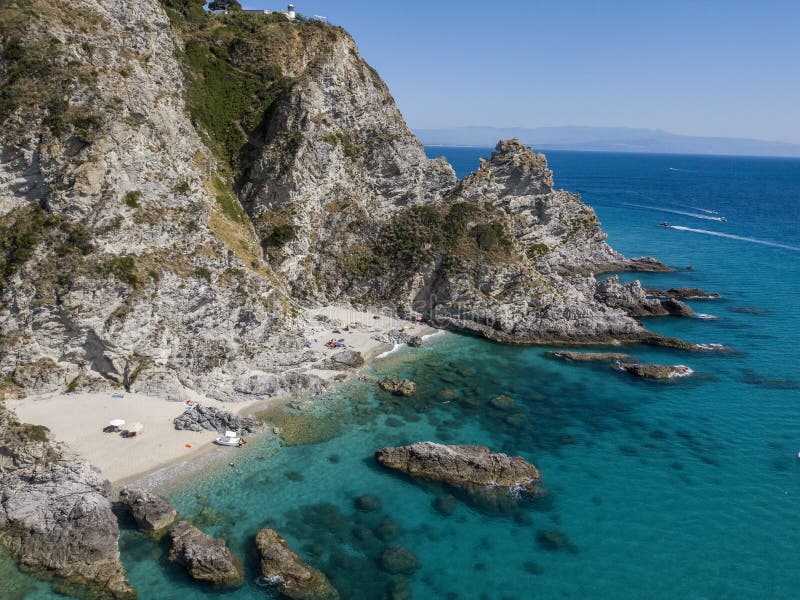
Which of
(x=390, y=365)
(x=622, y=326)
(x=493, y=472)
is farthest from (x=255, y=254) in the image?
(x=622, y=326)

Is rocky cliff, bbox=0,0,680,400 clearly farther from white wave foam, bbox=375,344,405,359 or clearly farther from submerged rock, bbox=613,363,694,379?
white wave foam, bbox=375,344,405,359

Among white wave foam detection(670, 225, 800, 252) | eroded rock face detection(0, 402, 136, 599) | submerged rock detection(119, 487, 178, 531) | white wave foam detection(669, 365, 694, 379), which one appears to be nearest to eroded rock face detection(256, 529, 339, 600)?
submerged rock detection(119, 487, 178, 531)

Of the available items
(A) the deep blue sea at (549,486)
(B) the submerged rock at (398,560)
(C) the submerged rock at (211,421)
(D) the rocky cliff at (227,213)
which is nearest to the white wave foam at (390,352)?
(A) the deep blue sea at (549,486)

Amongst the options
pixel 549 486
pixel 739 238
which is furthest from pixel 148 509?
pixel 739 238

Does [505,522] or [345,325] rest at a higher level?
[345,325]

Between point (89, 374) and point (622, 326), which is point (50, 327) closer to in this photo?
point (89, 374)

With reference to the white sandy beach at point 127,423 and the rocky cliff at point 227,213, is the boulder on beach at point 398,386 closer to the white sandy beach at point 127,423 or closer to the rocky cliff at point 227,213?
the rocky cliff at point 227,213

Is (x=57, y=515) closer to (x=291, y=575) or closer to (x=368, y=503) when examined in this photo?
(x=291, y=575)
